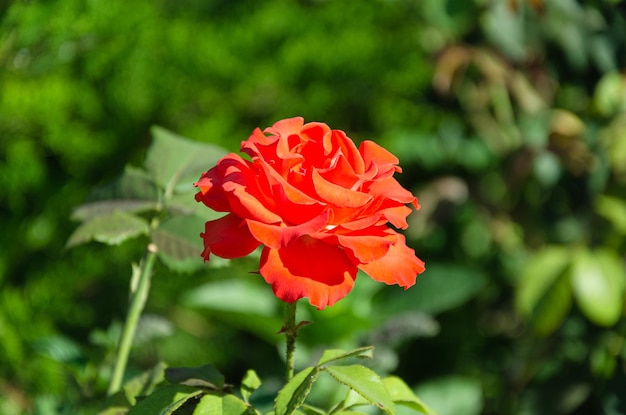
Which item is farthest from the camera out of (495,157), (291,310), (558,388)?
(495,157)

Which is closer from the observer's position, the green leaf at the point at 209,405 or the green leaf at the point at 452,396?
the green leaf at the point at 209,405

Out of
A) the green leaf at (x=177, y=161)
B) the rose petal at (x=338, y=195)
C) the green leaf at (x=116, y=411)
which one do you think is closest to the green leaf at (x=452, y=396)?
the green leaf at (x=177, y=161)

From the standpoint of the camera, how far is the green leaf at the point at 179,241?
2.91 ft

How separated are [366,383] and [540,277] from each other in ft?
3.65

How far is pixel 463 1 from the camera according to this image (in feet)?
6.19

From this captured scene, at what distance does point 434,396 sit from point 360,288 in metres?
0.28

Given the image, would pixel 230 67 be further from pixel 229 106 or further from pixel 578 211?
pixel 578 211

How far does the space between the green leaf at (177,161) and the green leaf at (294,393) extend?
352 millimetres

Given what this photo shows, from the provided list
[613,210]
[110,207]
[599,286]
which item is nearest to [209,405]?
[110,207]

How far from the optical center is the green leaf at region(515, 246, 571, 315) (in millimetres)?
1689

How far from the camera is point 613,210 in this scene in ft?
5.90

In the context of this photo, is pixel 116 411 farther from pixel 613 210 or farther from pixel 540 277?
pixel 613 210

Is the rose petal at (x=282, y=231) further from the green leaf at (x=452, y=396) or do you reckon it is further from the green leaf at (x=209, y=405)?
the green leaf at (x=452, y=396)

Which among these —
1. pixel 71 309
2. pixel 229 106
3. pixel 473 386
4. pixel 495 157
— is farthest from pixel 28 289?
pixel 495 157
